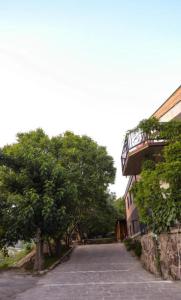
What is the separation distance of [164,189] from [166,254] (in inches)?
91.5

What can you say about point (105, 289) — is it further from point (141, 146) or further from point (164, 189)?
point (141, 146)

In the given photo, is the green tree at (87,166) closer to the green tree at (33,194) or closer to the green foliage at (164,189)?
the green tree at (33,194)

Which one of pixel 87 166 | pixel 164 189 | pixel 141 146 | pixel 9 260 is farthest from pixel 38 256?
pixel 9 260

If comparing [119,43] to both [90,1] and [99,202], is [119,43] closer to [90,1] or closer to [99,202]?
[90,1]

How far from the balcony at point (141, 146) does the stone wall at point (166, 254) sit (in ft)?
12.6

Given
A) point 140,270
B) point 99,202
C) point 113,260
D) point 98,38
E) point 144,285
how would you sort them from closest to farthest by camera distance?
1. point 144,285
2. point 98,38
3. point 140,270
4. point 113,260
5. point 99,202

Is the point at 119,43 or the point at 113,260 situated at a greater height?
the point at 119,43

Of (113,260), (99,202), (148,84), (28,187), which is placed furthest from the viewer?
(99,202)

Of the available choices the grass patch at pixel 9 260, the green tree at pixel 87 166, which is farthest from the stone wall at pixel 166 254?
the grass patch at pixel 9 260

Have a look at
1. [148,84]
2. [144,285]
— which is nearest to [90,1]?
[148,84]

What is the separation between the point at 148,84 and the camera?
1527cm

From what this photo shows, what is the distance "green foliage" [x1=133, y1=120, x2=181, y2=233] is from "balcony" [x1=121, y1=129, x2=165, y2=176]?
3.02 feet

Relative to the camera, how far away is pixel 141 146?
1680 centimetres

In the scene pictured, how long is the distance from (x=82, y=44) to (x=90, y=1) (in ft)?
6.38
